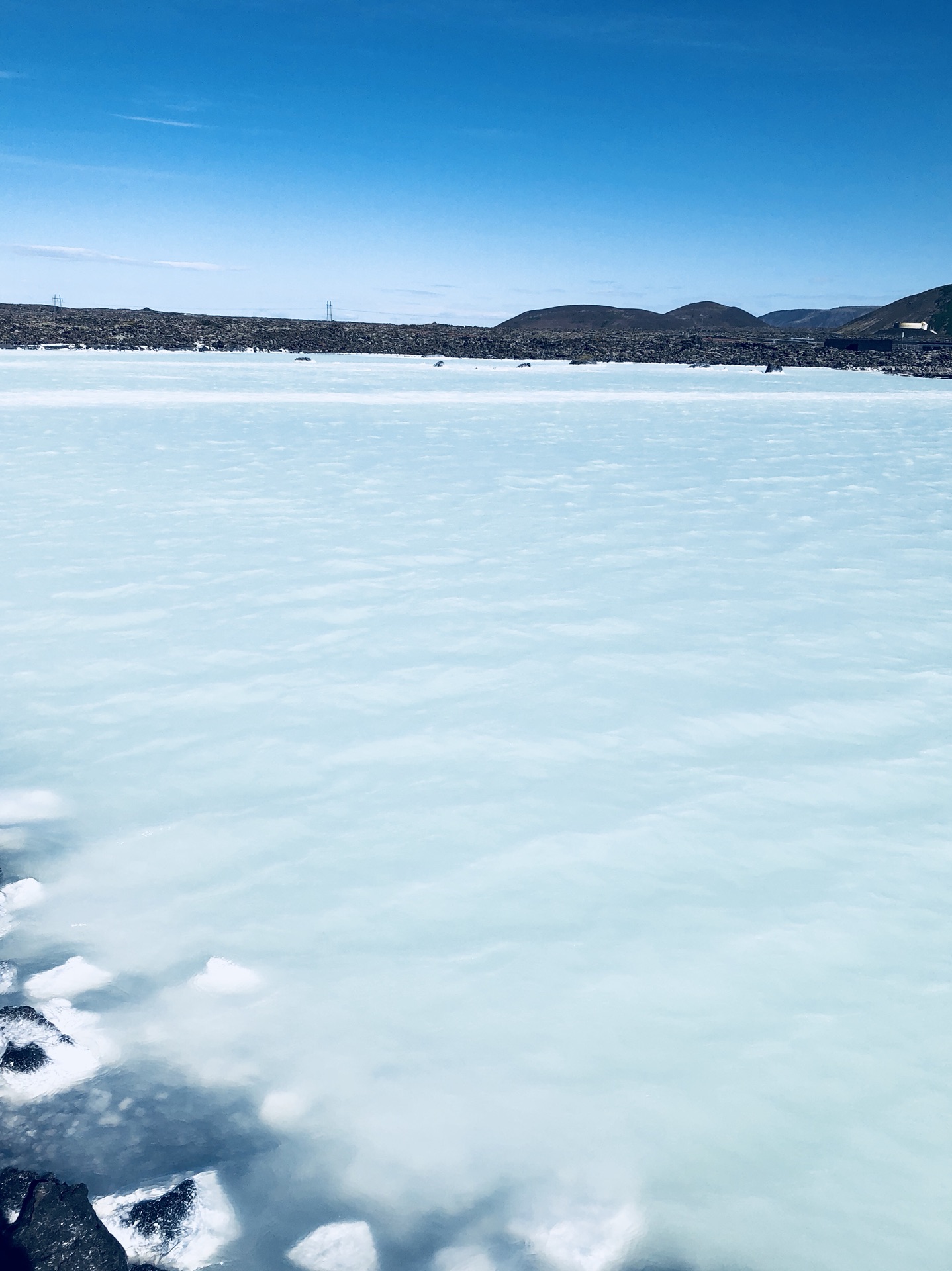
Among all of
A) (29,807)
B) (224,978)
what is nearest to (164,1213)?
(224,978)

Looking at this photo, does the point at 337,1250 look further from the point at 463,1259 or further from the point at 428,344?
the point at 428,344

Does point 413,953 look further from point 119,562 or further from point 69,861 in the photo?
point 119,562

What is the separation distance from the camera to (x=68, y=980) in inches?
133

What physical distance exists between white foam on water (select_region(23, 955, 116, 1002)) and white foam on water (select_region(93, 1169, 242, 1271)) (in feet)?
3.23

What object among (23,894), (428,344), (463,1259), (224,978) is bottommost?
(463,1259)

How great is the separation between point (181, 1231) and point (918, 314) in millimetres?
162906

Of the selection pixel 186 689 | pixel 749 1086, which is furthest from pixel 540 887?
pixel 186 689

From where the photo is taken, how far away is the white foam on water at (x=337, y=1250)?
2.41 meters

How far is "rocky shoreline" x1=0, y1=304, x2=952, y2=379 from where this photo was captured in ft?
193

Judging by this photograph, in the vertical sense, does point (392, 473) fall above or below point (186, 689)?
above

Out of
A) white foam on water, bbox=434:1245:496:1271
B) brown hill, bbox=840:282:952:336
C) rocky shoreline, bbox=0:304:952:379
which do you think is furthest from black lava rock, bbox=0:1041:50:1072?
brown hill, bbox=840:282:952:336

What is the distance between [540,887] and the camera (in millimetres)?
4188

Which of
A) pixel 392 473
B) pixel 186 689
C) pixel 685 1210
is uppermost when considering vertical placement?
pixel 392 473

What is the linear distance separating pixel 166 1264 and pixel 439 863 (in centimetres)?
214
